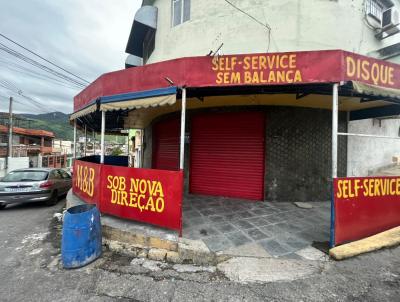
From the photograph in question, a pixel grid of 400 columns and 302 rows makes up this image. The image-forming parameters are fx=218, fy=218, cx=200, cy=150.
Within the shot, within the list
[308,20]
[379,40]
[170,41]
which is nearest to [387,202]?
[308,20]

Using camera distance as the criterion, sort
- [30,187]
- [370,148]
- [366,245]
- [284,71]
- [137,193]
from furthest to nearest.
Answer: [370,148] < [30,187] < [137,193] < [284,71] < [366,245]

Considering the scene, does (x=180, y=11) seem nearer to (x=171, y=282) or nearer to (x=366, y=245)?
(x=171, y=282)

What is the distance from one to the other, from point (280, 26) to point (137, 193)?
21.9ft

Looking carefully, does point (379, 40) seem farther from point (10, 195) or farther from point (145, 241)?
point (10, 195)

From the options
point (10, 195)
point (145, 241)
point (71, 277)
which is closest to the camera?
point (71, 277)

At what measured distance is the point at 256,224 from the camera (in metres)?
4.89

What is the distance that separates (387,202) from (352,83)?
258cm

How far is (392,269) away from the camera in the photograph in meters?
3.36

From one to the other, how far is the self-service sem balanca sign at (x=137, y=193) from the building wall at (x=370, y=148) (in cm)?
716

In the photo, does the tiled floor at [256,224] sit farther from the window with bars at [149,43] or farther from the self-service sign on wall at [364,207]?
the window with bars at [149,43]

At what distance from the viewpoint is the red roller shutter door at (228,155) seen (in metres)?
7.02

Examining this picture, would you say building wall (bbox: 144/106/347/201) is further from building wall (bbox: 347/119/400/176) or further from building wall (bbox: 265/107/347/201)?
building wall (bbox: 347/119/400/176)

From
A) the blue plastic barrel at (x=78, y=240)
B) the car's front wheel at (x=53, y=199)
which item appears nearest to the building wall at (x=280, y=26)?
the blue plastic barrel at (x=78, y=240)

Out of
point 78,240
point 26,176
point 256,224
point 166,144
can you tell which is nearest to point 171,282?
point 78,240
